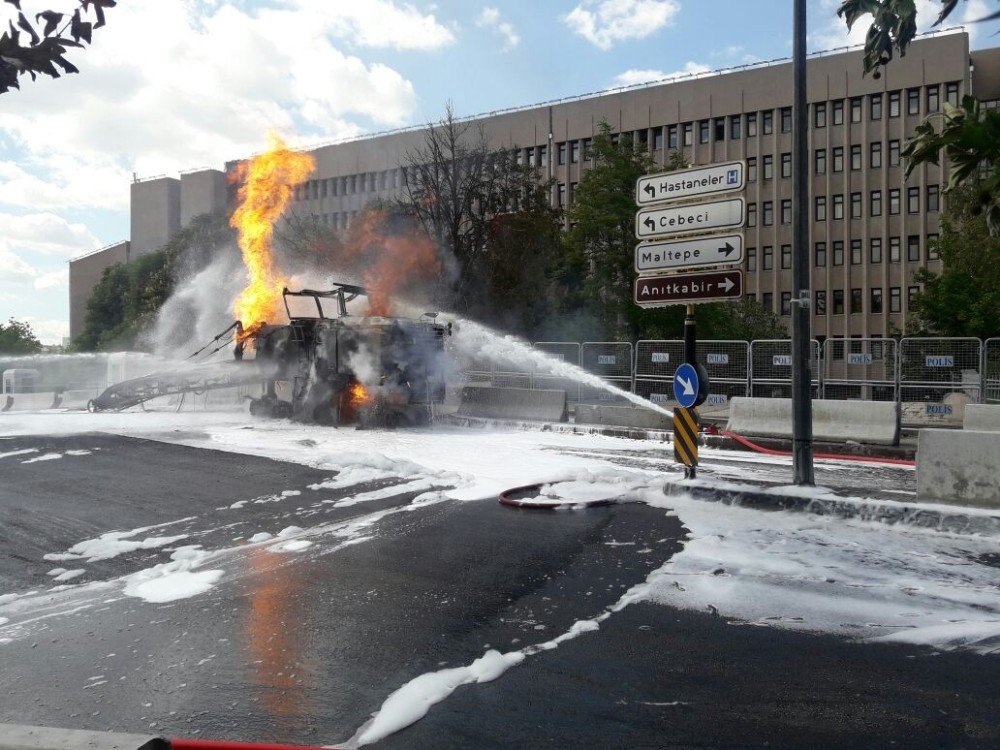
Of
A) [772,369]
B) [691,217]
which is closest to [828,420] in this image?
[772,369]

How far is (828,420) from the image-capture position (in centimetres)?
1546

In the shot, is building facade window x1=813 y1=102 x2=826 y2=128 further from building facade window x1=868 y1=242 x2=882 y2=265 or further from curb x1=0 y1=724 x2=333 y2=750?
curb x1=0 y1=724 x2=333 y2=750

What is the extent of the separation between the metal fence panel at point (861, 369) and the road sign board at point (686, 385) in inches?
319

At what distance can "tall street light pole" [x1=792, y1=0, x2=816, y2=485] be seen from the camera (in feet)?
29.8

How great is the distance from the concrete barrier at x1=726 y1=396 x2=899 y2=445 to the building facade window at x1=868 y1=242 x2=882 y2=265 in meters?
43.4

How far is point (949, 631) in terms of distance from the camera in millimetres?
4820

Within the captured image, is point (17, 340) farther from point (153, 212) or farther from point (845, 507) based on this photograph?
point (845, 507)

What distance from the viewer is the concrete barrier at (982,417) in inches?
463

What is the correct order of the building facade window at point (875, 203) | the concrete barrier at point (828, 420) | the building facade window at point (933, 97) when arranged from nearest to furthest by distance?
the concrete barrier at point (828, 420) < the building facade window at point (933, 97) < the building facade window at point (875, 203)

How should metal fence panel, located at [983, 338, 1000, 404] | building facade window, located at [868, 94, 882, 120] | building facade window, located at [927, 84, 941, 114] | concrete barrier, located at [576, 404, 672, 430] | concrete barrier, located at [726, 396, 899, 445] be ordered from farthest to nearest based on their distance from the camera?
1. building facade window, located at [868, 94, 882, 120]
2. building facade window, located at [927, 84, 941, 114]
3. concrete barrier, located at [576, 404, 672, 430]
4. metal fence panel, located at [983, 338, 1000, 404]
5. concrete barrier, located at [726, 396, 899, 445]

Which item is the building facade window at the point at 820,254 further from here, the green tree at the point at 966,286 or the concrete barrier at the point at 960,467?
the concrete barrier at the point at 960,467

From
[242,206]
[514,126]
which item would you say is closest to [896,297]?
[514,126]

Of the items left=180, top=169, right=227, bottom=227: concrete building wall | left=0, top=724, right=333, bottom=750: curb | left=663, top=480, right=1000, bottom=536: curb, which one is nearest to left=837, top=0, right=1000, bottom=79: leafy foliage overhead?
left=663, top=480, right=1000, bottom=536: curb

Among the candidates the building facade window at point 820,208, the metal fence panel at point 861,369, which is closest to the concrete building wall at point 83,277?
the building facade window at point 820,208
